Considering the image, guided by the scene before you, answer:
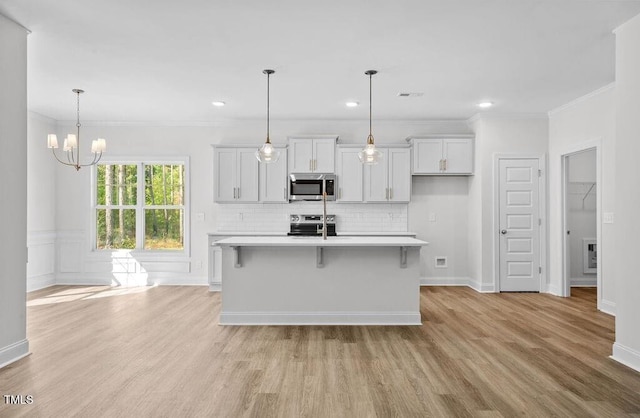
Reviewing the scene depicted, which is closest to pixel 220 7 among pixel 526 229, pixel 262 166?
pixel 262 166

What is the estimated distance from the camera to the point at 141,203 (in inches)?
282

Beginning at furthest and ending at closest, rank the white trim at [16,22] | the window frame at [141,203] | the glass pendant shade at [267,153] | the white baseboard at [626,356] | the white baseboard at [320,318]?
1. the window frame at [141,203]
2. the white baseboard at [320,318]
3. the glass pendant shade at [267,153]
4. the white trim at [16,22]
5. the white baseboard at [626,356]

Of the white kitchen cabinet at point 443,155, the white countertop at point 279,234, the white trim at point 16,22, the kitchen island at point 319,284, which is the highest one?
the white trim at point 16,22

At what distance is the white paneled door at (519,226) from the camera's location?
6.47 m

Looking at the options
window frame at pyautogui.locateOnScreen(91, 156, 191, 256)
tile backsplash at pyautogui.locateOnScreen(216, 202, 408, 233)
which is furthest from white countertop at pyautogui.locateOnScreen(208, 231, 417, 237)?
window frame at pyautogui.locateOnScreen(91, 156, 191, 256)

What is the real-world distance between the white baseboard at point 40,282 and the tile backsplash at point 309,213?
2.78 m

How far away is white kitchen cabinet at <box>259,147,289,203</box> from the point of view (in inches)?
267

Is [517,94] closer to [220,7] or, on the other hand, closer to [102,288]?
[220,7]

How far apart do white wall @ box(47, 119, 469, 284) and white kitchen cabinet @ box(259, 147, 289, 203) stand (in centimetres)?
54

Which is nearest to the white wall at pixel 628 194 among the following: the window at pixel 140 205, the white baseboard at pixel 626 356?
the white baseboard at pixel 626 356

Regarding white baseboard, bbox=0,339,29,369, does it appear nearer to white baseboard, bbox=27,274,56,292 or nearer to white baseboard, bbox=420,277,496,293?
white baseboard, bbox=27,274,56,292

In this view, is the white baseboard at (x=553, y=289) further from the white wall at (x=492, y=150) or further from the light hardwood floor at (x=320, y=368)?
the light hardwood floor at (x=320, y=368)

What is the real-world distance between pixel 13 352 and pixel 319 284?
8.85 ft

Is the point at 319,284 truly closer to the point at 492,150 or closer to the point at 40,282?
the point at 492,150
